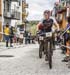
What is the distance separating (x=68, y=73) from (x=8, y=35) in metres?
20.2

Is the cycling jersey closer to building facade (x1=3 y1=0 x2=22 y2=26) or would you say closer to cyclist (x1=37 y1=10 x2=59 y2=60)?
cyclist (x1=37 y1=10 x2=59 y2=60)

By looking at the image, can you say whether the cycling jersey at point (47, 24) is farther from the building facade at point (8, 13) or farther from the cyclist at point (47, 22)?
the building facade at point (8, 13)

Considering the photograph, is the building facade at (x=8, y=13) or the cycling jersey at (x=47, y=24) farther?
the building facade at (x=8, y=13)

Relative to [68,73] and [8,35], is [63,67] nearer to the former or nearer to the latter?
[68,73]

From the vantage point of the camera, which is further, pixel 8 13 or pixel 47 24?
pixel 8 13

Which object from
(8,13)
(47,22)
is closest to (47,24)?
(47,22)

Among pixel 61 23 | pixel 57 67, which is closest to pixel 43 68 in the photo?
pixel 57 67

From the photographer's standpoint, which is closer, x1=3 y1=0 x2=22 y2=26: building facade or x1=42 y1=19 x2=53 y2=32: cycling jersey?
x1=42 y1=19 x2=53 y2=32: cycling jersey

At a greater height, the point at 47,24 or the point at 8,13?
the point at 8,13

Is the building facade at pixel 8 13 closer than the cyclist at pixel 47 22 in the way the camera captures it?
No

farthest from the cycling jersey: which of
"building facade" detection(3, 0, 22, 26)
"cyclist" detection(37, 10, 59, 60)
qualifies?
"building facade" detection(3, 0, 22, 26)

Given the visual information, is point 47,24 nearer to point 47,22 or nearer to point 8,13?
point 47,22

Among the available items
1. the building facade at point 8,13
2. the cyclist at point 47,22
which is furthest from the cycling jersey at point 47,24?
the building facade at point 8,13

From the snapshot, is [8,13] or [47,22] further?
[8,13]
